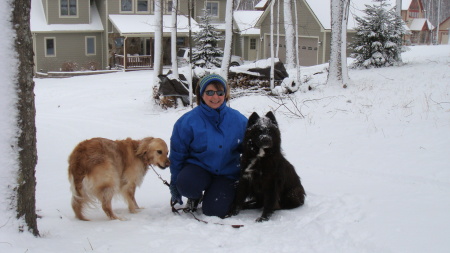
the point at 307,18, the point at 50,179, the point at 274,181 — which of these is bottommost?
the point at 50,179

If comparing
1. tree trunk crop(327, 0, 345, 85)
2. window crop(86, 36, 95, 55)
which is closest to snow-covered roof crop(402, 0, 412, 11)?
window crop(86, 36, 95, 55)

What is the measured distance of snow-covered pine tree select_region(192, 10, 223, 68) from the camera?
79.2ft

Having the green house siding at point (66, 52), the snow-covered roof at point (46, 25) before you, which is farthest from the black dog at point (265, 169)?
the snow-covered roof at point (46, 25)

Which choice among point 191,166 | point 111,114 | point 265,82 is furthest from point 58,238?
point 265,82

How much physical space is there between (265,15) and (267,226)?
28140 mm

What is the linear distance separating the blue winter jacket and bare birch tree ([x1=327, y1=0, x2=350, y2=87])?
917 centimetres

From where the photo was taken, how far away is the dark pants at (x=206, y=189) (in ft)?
14.9

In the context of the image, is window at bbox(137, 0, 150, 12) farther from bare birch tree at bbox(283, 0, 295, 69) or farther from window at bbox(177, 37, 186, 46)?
bare birch tree at bbox(283, 0, 295, 69)

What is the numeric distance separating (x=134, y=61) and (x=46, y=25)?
6.67 meters

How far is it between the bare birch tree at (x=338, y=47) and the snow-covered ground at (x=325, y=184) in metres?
0.54

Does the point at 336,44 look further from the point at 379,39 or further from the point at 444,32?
the point at 444,32

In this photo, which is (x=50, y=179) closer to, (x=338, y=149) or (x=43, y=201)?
(x=43, y=201)

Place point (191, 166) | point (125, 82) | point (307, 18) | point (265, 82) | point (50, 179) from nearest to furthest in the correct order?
1. point (191, 166)
2. point (50, 179)
3. point (265, 82)
4. point (125, 82)
5. point (307, 18)

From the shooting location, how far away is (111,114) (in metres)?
14.0
